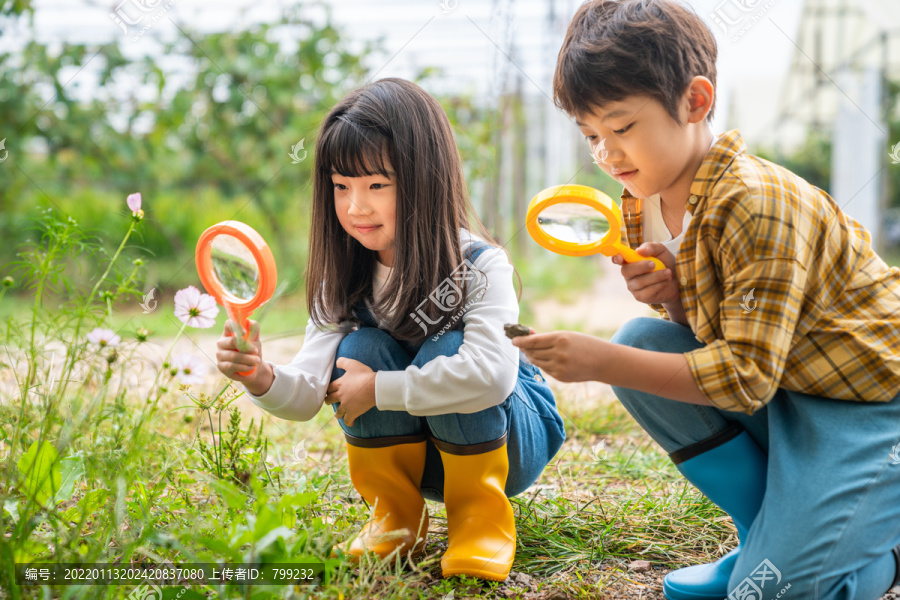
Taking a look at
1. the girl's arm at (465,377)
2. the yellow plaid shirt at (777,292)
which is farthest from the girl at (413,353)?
the yellow plaid shirt at (777,292)

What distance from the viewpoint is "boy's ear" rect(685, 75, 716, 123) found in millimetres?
1194

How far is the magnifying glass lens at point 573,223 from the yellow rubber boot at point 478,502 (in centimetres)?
39

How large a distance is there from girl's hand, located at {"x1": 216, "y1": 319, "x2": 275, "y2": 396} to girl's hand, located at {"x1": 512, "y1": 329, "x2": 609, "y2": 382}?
0.48 metres

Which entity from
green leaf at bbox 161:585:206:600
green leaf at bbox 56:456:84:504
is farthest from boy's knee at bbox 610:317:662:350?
green leaf at bbox 56:456:84:504

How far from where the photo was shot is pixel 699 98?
1.21m

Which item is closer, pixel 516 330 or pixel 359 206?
pixel 516 330

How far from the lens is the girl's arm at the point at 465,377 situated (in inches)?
49.7

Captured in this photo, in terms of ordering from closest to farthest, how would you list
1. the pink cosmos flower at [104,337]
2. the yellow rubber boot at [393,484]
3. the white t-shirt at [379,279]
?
the pink cosmos flower at [104,337] → the yellow rubber boot at [393,484] → the white t-shirt at [379,279]

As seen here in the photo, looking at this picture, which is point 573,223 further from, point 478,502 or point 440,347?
point 478,502

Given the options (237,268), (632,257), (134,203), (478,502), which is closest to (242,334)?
(237,268)

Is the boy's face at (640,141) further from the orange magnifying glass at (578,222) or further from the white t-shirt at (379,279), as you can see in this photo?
the white t-shirt at (379,279)

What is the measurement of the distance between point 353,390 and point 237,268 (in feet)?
1.02

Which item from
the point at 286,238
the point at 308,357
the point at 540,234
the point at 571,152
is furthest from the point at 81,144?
the point at 571,152

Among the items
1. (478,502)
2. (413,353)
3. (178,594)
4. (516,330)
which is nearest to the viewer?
(178,594)
